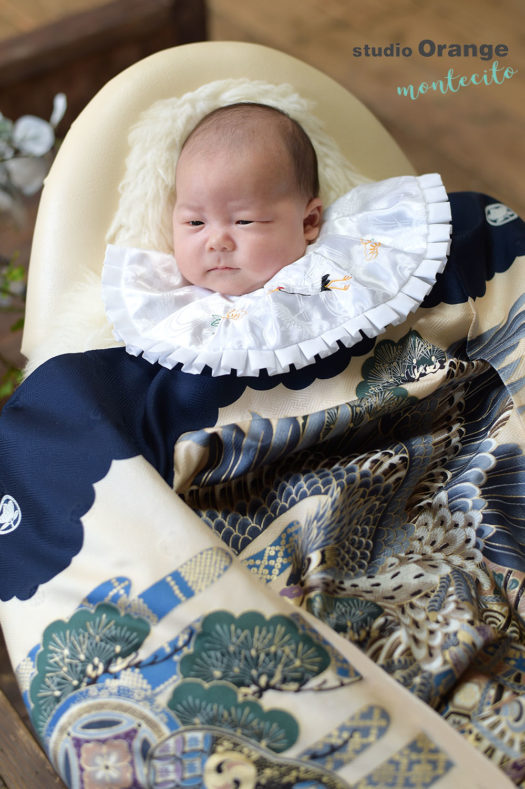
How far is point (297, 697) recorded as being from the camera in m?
0.77

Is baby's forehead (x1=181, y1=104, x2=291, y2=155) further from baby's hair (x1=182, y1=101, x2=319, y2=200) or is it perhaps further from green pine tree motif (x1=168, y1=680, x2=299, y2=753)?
green pine tree motif (x1=168, y1=680, x2=299, y2=753)

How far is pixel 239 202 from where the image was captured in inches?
41.6

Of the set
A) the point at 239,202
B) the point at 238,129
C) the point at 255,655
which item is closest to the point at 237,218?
the point at 239,202

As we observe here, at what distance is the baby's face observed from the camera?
1.05m

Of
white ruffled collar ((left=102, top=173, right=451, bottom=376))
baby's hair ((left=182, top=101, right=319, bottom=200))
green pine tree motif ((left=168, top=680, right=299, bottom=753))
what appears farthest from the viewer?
baby's hair ((left=182, top=101, right=319, bottom=200))

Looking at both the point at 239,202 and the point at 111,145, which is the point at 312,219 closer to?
the point at 239,202

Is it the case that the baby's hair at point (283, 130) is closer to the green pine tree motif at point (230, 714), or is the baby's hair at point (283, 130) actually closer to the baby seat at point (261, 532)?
the baby seat at point (261, 532)

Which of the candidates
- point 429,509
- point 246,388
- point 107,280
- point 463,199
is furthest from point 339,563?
point 463,199

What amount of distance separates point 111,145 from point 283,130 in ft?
0.92

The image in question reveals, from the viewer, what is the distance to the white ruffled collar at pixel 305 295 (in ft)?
3.20

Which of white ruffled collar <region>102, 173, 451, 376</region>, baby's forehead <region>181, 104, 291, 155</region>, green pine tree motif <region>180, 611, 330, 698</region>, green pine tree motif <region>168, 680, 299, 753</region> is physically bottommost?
green pine tree motif <region>168, 680, 299, 753</region>

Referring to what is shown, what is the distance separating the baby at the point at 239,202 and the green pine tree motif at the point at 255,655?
1.55 ft

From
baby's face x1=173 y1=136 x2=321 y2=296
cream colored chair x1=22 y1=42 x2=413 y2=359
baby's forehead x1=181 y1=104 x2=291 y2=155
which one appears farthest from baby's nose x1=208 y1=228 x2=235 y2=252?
cream colored chair x1=22 y1=42 x2=413 y2=359

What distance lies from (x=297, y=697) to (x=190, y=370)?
15.9 inches
